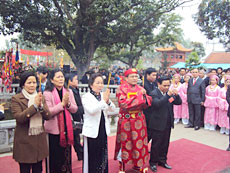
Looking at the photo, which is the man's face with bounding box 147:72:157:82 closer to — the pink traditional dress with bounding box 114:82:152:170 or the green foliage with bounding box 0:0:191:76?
the pink traditional dress with bounding box 114:82:152:170

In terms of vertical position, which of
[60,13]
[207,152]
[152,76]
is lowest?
[207,152]

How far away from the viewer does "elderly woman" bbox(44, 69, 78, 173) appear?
2717mm

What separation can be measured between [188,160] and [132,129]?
1615 mm

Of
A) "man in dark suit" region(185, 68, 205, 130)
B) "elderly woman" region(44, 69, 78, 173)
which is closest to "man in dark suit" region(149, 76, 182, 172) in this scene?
"elderly woman" region(44, 69, 78, 173)

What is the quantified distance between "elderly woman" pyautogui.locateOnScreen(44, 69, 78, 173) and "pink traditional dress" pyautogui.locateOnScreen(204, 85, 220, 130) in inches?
180

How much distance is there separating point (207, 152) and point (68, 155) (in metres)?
3.00

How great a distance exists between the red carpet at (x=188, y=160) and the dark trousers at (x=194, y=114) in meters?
1.47

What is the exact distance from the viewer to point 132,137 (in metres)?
A: 3.17

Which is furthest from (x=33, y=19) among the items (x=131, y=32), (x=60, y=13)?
(x=131, y=32)

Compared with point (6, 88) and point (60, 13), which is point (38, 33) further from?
point (6, 88)

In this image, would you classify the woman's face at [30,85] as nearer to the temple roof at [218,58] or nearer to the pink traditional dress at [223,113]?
the pink traditional dress at [223,113]

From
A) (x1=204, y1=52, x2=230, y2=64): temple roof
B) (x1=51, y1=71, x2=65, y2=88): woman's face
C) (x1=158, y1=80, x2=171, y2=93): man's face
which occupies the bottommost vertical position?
(x1=158, y1=80, x2=171, y2=93): man's face

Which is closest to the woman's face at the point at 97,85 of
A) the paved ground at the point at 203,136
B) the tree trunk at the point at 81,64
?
the paved ground at the point at 203,136

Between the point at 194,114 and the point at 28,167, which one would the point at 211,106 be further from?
the point at 28,167
